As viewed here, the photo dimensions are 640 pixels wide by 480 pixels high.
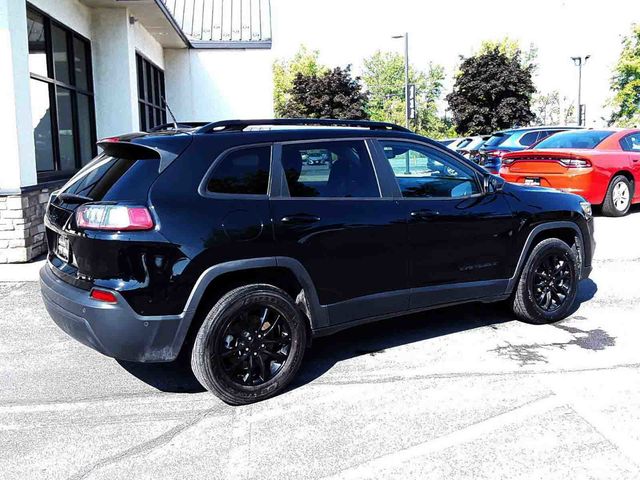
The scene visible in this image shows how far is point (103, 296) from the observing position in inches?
137

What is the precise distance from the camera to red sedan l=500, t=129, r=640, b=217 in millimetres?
10789

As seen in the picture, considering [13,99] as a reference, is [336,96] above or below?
above

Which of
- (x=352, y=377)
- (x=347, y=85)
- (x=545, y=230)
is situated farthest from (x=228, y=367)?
(x=347, y=85)

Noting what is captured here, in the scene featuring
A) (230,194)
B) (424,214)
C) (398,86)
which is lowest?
(424,214)

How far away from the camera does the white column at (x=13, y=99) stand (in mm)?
7496

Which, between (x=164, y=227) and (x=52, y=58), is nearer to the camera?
(x=164, y=227)

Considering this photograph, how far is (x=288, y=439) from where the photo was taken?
3.36 meters

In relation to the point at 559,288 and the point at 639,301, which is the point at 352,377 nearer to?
the point at 559,288

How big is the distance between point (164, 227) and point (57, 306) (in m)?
0.92

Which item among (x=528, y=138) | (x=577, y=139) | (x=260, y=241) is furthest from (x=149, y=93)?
(x=260, y=241)

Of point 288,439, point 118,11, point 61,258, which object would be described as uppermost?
point 118,11

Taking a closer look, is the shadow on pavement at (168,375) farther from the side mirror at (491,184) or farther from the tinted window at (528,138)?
the tinted window at (528,138)

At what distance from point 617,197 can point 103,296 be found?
10577 millimetres

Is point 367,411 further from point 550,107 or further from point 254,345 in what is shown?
point 550,107
